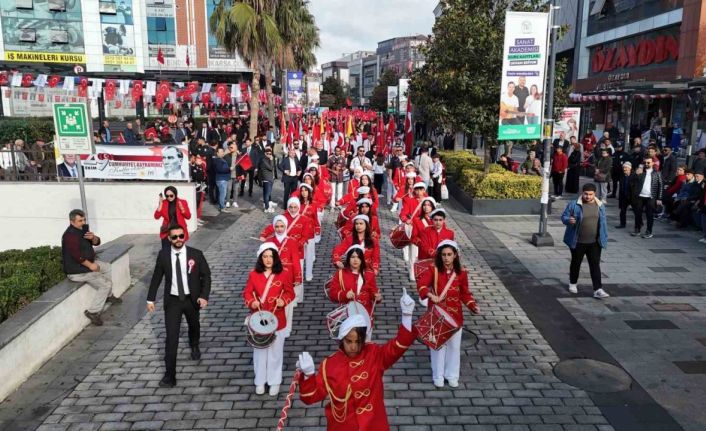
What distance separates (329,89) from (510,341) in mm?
91836

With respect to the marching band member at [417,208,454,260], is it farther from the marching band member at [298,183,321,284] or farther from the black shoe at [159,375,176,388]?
the black shoe at [159,375,176,388]

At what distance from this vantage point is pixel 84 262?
7699mm

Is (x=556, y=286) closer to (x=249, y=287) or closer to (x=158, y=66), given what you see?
(x=249, y=287)

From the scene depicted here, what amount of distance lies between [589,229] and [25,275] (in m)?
8.03

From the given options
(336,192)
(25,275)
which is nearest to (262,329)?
(25,275)

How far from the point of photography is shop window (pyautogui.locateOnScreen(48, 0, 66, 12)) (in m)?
45.0

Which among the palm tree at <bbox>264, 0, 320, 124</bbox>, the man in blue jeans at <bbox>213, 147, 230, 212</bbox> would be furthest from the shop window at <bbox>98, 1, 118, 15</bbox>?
the man in blue jeans at <bbox>213, 147, 230, 212</bbox>

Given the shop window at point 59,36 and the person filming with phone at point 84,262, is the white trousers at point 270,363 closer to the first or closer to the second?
the person filming with phone at point 84,262

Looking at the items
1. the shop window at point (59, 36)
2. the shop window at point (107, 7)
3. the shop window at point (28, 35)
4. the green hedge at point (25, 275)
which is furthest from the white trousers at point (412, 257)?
the shop window at point (28, 35)

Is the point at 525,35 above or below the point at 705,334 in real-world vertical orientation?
above

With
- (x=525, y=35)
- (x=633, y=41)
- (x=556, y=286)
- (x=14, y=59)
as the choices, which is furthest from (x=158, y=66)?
(x=556, y=286)

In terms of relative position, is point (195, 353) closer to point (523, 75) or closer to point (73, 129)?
point (73, 129)

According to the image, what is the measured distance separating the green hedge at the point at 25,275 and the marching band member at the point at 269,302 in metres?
3.19

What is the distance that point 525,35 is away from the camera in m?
11.8
